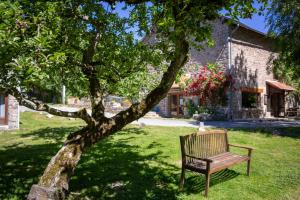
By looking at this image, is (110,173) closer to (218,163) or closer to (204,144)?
(204,144)

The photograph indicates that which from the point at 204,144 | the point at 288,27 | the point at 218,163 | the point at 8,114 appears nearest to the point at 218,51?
the point at 288,27

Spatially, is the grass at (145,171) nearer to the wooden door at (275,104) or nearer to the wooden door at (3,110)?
the wooden door at (3,110)

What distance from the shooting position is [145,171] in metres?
6.79

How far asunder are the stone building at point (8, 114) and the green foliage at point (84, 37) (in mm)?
9424

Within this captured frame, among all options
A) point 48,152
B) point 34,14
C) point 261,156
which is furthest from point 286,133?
point 34,14

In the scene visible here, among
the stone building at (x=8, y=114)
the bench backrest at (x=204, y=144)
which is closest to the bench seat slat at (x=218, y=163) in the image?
the bench backrest at (x=204, y=144)

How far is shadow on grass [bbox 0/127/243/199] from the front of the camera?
5498 mm

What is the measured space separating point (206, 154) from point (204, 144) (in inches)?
9.4

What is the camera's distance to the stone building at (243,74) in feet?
65.4

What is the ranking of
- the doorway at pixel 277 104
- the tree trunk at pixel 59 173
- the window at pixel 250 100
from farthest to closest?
the doorway at pixel 277 104
the window at pixel 250 100
the tree trunk at pixel 59 173

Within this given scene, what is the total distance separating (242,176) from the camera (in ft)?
21.3

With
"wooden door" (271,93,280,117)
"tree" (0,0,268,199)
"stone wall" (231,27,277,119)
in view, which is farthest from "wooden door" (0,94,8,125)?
"wooden door" (271,93,280,117)

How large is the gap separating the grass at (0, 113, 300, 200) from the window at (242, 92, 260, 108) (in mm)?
9691

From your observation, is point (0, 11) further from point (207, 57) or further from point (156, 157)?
point (207, 57)
